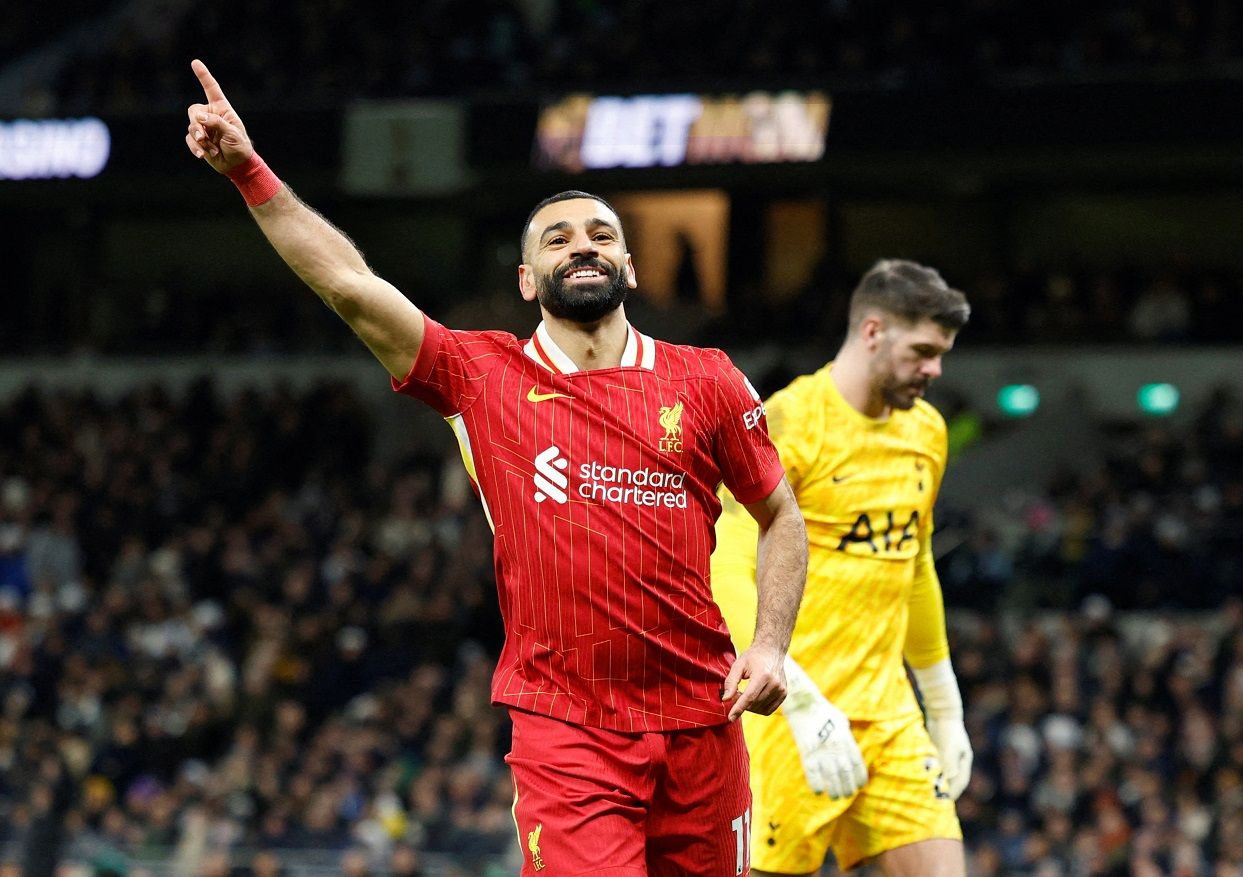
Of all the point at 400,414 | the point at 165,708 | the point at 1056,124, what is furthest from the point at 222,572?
the point at 1056,124

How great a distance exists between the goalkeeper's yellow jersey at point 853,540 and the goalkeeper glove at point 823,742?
0.50 metres

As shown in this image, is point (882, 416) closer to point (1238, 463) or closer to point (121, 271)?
point (1238, 463)

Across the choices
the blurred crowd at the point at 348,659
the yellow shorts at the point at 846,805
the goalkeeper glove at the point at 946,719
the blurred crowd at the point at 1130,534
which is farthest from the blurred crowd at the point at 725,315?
the yellow shorts at the point at 846,805

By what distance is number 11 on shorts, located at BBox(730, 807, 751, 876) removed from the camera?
497 cm

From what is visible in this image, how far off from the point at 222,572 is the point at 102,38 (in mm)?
10997

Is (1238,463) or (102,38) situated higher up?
(102,38)

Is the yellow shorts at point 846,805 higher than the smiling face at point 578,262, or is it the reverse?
the smiling face at point 578,262

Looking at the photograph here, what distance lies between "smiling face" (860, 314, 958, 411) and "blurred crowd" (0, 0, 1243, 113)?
44.9 ft

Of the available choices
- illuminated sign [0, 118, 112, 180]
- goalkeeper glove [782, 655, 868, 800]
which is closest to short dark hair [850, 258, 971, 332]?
goalkeeper glove [782, 655, 868, 800]

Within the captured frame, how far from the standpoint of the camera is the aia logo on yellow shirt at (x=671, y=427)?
4.88 metres

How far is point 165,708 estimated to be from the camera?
1777 cm

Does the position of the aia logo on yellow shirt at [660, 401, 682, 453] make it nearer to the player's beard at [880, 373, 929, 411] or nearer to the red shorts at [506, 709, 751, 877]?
the red shorts at [506, 709, 751, 877]

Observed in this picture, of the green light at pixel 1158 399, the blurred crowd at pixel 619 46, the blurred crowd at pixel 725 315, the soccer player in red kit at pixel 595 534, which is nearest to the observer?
the soccer player in red kit at pixel 595 534

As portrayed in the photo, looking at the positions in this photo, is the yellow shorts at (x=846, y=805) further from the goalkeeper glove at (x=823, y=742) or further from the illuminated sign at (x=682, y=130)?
the illuminated sign at (x=682, y=130)
